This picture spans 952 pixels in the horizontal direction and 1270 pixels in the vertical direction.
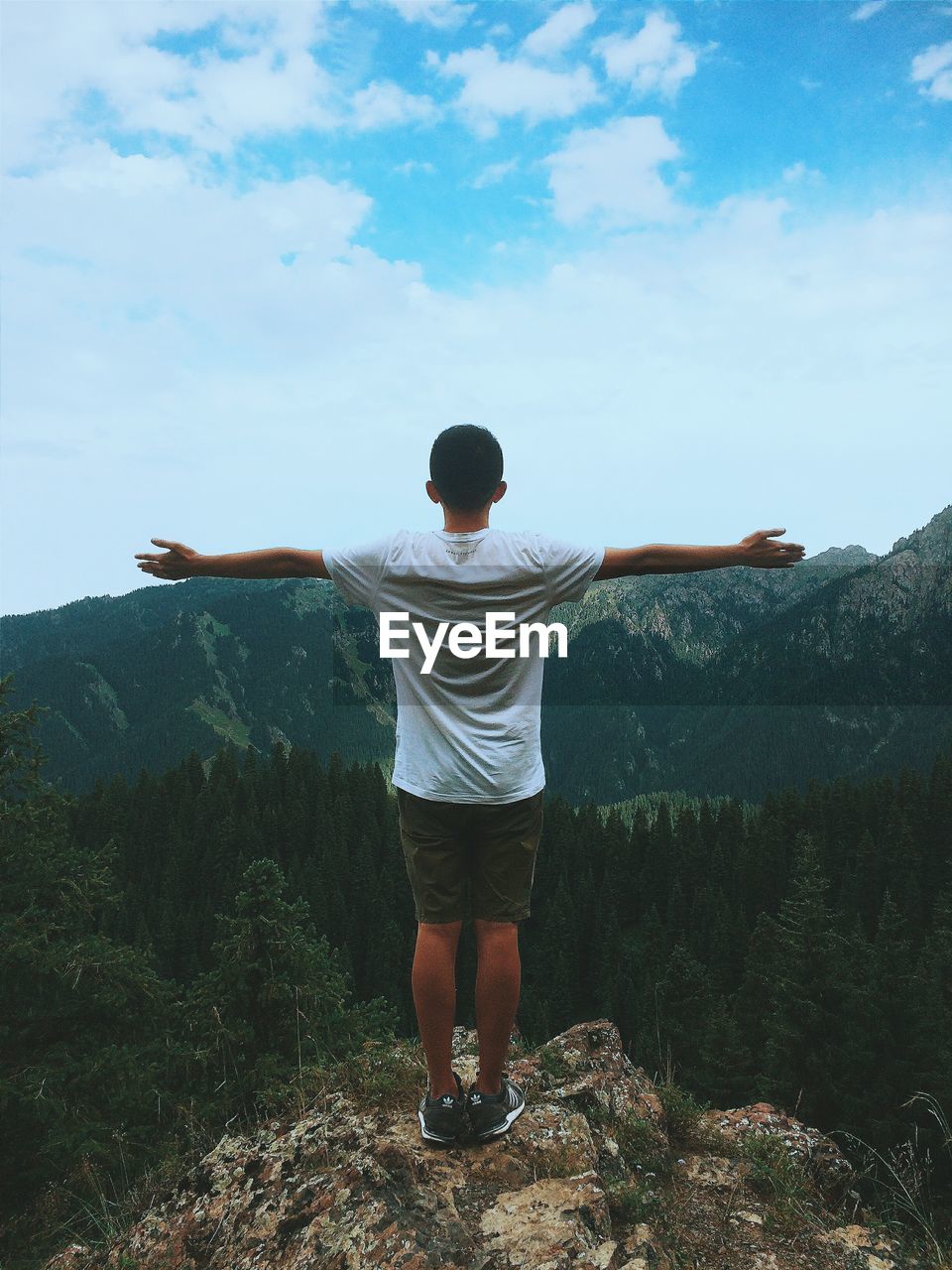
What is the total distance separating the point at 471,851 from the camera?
4195mm

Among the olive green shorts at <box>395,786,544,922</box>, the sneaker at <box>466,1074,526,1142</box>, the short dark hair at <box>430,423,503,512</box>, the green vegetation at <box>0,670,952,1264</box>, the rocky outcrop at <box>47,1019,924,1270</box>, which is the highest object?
the short dark hair at <box>430,423,503,512</box>

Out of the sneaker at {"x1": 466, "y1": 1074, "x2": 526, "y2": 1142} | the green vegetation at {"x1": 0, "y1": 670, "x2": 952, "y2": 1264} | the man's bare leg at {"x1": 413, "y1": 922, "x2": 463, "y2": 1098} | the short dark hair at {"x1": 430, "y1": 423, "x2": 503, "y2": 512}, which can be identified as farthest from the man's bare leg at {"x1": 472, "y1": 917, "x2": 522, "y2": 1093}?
the short dark hair at {"x1": 430, "y1": 423, "x2": 503, "y2": 512}

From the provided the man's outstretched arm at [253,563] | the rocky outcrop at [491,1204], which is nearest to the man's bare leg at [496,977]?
the rocky outcrop at [491,1204]

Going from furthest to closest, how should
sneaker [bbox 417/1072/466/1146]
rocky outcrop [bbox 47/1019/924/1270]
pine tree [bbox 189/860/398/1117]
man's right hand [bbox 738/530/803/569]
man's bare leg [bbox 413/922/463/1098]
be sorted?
pine tree [bbox 189/860/398/1117]
sneaker [bbox 417/1072/466/1146]
man's bare leg [bbox 413/922/463/1098]
man's right hand [bbox 738/530/803/569]
rocky outcrop [bbox 47/1019/924/1270]

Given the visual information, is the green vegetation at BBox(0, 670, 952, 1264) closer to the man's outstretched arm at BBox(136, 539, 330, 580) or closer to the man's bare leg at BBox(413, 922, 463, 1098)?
the man's bare leg at BBox(413, 922, 463, 1098)

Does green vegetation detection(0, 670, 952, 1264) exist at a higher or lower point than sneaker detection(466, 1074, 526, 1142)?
lower

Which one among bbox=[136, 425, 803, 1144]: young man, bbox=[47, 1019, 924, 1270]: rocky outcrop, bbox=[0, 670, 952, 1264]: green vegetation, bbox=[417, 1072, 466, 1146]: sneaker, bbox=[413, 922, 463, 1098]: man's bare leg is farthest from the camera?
bbox=[0, 670, 952, 1264]: green vegetation

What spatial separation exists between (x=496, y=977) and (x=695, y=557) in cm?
251

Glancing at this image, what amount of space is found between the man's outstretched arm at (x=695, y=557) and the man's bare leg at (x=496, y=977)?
6.56ft

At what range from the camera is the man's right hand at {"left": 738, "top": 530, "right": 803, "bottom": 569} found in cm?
400

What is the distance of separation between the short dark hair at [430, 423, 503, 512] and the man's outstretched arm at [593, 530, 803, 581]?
0.74 metres

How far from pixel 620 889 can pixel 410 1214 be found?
9761cm

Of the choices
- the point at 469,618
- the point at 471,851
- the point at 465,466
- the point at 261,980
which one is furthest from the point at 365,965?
the point at 465,466

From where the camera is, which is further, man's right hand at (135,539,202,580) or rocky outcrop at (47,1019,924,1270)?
man's right hand at (135,539,202,580)
